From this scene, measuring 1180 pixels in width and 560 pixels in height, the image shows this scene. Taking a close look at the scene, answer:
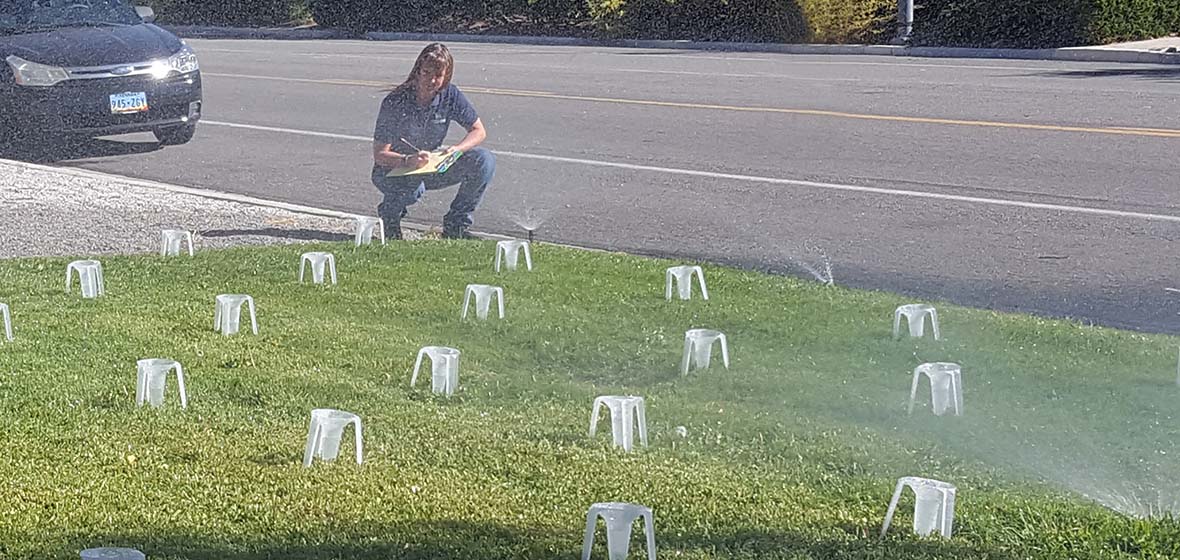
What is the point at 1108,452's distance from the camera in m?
4.61

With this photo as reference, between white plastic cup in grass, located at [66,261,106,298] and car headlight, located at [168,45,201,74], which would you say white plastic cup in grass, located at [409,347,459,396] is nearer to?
white plastic cup in grass, located at [66,261,106,298]

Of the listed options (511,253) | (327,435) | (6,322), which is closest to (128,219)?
(511,253)

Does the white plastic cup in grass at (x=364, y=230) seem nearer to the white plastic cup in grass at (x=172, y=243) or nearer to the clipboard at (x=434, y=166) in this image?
the clipboard at (x=434, y=166)

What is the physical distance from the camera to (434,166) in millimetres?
8703

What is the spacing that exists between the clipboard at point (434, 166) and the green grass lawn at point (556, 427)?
1.65m

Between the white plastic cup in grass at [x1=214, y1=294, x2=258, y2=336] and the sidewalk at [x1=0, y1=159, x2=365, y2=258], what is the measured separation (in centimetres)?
238

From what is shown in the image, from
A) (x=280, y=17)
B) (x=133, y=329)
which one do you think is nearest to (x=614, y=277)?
(x=133, y=329)

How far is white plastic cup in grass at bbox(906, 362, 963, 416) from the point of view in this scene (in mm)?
4883

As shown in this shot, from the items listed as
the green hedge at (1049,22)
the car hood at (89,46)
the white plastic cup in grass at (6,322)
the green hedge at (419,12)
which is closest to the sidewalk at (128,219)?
the car hood at (89,46)

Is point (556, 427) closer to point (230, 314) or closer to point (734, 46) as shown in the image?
point (230, 314)

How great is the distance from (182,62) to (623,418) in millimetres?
9555

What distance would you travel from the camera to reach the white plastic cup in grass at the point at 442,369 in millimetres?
5125

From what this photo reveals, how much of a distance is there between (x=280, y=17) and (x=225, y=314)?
3292 cm

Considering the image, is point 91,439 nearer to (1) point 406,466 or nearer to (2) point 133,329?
(1) point 406,466
